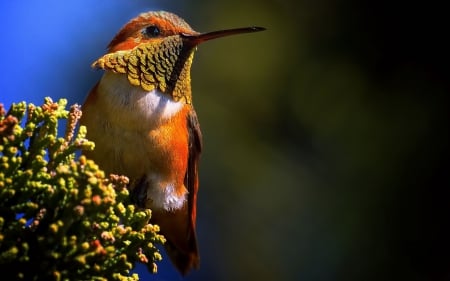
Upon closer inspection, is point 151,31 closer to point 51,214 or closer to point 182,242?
point 182,242

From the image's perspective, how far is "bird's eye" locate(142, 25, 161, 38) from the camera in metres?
2.94

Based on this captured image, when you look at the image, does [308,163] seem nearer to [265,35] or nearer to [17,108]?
[265,35]

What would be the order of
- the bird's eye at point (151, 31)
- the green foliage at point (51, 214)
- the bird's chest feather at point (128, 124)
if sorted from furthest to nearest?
the bird's eye at point (151, 31) < the bird's chest feather at point (128, 124) < the green foliage at point (51, 214)

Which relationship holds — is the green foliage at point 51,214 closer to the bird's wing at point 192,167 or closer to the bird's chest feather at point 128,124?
the bird's chest feather at point 128,124

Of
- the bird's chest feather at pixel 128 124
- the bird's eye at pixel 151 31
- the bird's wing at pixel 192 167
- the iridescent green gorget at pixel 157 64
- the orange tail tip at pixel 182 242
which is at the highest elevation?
the bird's eye at pixel 151 31

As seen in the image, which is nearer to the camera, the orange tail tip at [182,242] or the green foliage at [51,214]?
the green foliage at [51,214]

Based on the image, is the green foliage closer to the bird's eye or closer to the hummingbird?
the hummingbird

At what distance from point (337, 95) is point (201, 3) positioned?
95 centimetres

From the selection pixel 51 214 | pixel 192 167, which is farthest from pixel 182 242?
pixel 51 214

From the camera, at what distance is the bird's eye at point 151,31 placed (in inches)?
116

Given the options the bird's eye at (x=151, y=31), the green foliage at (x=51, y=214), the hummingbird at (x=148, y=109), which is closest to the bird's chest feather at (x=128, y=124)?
the hummingbird at (x=148, y=109)

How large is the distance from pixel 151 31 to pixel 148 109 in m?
0.36

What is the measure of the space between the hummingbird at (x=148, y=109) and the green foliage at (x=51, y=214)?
0.90 metres

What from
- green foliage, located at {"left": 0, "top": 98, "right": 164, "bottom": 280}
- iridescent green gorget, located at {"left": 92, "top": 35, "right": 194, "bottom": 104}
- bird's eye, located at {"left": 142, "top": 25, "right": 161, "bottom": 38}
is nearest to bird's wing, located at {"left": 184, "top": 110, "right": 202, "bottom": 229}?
iridescent green gorget, located at {"left": 92, "top": 35, "right": 194, "bottom": 104}
